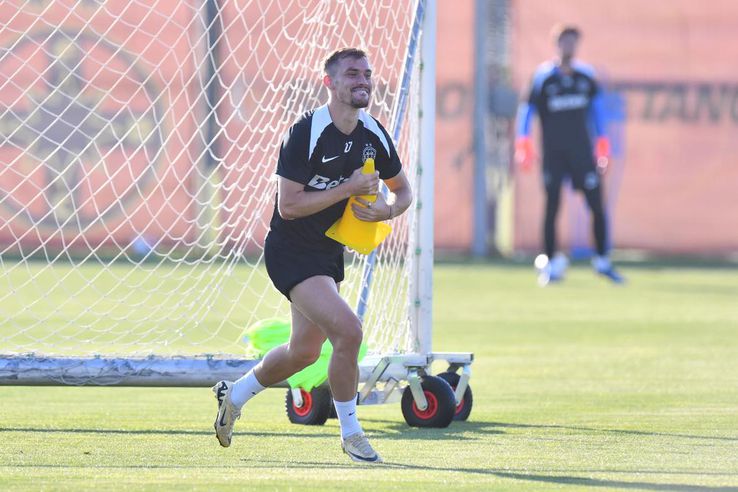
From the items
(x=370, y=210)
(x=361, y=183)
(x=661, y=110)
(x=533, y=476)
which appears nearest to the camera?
(x=533, y=476)

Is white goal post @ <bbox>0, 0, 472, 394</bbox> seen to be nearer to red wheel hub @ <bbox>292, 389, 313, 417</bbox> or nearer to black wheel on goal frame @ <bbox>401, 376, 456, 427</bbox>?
black wheel on goal frame @ <bbox>401, 376, 456, 427</bbox>

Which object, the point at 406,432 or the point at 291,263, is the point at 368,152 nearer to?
the point at 291,263

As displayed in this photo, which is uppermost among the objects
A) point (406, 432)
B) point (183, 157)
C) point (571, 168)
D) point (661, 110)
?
point (661, 110)

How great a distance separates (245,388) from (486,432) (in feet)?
4.19

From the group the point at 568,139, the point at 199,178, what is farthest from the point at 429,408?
the point at 568,139

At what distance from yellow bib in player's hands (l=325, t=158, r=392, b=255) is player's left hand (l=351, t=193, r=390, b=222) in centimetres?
2

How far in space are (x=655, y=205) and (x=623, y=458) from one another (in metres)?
15.9

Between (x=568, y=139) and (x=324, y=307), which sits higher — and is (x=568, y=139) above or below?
above

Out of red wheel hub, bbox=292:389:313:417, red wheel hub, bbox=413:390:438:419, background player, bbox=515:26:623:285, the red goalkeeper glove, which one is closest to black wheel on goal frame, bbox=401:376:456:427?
red wheel hub, bbox=413:390:438:419

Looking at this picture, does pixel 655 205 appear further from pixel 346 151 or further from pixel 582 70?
pixel 346 151

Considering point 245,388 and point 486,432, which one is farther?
point 486,432

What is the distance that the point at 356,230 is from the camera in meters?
6.50

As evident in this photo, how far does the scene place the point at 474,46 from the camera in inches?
874

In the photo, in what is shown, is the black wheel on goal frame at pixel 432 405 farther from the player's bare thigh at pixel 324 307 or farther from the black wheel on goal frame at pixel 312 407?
the player's bare thigh at pixel 324 307
